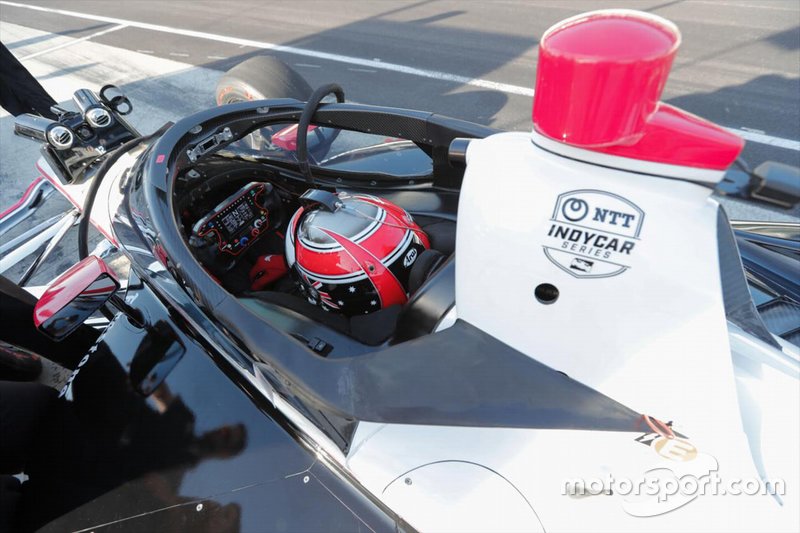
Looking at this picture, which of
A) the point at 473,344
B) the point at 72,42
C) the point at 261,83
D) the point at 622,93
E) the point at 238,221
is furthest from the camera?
the point at 72,42

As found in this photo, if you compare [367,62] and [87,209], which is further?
[367,62]

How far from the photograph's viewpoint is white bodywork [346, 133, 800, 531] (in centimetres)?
115

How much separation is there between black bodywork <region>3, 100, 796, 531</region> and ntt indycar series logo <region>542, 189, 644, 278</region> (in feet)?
1.05

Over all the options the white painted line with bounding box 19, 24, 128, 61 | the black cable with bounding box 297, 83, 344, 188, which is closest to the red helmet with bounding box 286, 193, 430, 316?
the black cable with bounding box 297, 83, 344, 188

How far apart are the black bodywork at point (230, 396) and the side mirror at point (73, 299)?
0.53 ft

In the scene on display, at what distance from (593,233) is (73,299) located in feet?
5.82

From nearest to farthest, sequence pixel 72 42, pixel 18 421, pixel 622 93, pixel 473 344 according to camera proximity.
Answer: pixel 622 93 < pixel 473 344 < pixel 18 421 < pixel 72 42

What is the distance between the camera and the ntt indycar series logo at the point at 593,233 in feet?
3.74

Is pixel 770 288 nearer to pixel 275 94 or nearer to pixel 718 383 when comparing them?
pixel 718 383

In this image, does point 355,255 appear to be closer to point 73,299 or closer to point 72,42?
point 73,299

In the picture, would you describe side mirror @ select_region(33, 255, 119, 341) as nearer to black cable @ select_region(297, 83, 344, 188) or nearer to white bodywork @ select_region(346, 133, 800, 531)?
black cable @ select_region(297, 83, 344, 188)

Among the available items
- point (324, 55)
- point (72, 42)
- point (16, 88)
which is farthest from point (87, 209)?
point (72, 42)

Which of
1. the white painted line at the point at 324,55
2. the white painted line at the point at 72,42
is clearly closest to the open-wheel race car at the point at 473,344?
the white painted line at the point at 324,55

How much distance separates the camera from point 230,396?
1.92 meters
